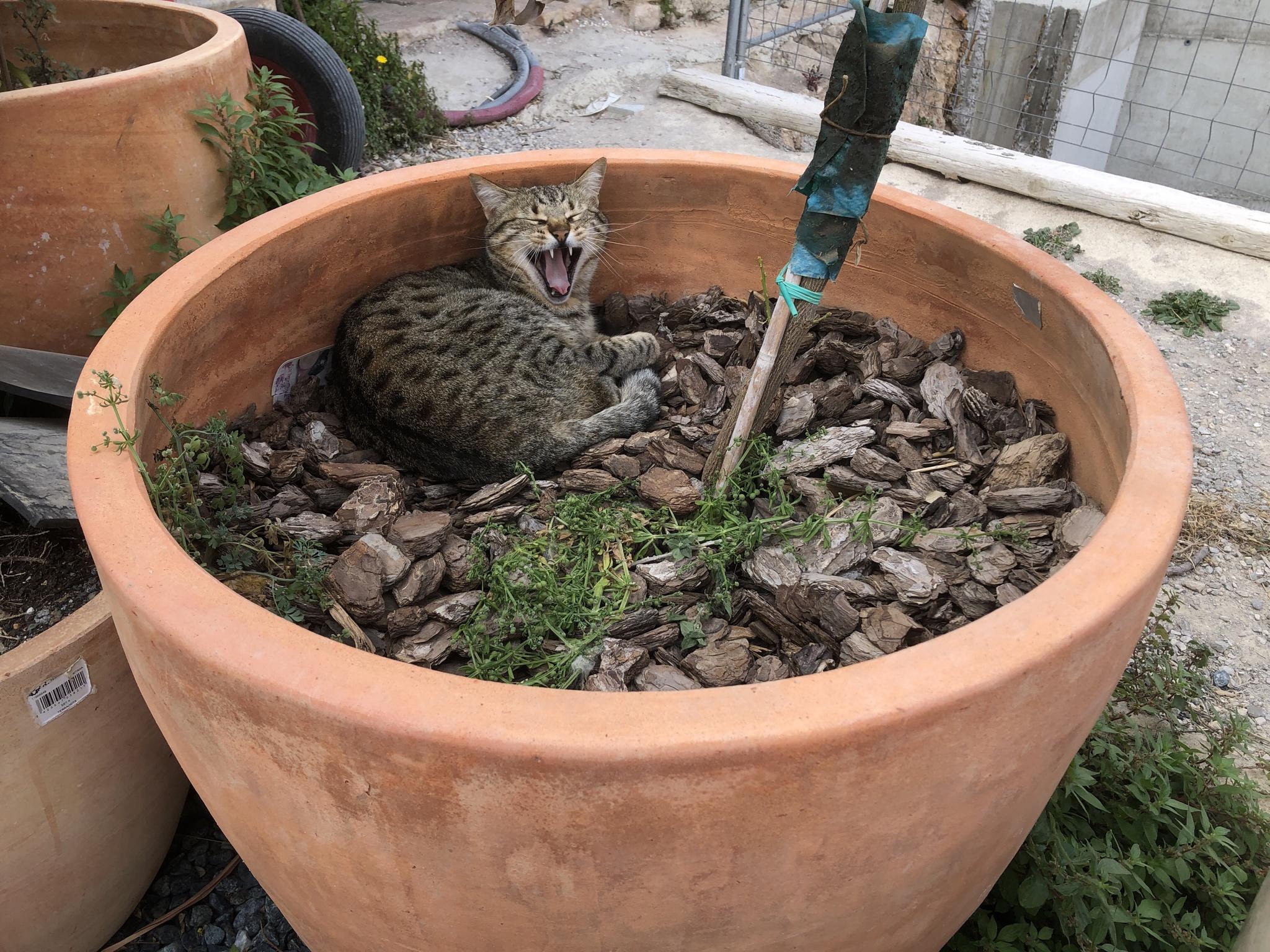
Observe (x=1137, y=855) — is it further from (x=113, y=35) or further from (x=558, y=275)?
(x=113, y=35)

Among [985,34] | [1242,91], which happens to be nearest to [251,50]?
[985,34]

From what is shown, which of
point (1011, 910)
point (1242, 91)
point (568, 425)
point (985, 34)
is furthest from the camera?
point (1242, 91)

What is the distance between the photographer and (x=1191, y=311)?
362 centimetres

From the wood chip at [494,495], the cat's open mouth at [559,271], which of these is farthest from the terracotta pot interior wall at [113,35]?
the wood chip at [494,495]

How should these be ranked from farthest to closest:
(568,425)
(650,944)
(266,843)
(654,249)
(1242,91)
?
(1242,91) → (654,249) → (568,425) → (266,843) → (650,944)

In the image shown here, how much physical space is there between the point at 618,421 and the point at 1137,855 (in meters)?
1.44

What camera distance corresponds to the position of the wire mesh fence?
652 cm

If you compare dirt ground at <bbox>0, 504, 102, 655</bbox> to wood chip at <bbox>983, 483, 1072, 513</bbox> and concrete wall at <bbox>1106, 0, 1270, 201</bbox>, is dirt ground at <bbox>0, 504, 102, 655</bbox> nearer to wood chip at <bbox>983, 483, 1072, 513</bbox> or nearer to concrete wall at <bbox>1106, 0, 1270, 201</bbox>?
wood chip at <bbox>983, 483, 1072, 513</bbox>

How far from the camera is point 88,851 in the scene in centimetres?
178

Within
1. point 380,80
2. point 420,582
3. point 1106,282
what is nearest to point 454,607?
point 420,582

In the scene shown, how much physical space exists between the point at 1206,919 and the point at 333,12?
549 centimetres

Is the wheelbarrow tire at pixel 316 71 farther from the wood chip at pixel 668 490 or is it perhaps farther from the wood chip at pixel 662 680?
the wood chip at pixel 662 680

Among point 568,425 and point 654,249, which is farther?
point 654,249

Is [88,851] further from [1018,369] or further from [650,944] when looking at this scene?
[1018,369]
